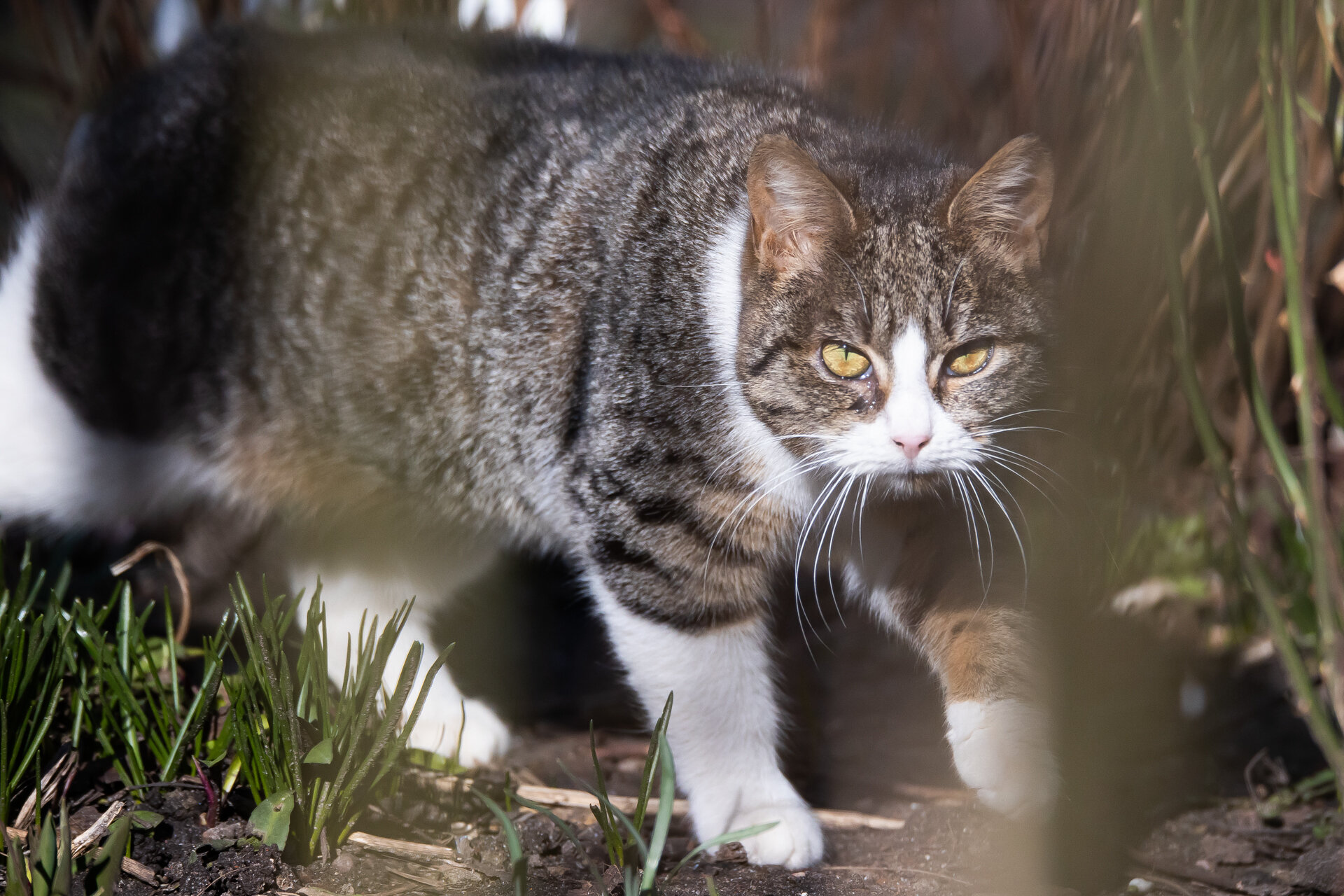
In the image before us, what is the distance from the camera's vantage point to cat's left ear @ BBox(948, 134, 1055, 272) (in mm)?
1755

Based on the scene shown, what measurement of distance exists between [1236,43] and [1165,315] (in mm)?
577

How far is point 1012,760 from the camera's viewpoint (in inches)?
71.9

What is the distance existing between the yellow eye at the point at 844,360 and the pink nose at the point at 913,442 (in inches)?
6.5

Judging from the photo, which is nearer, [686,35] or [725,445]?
[725,445]

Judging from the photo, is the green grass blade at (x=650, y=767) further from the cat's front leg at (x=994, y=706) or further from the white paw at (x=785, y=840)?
the cat's front leg at (x=994, y=706)

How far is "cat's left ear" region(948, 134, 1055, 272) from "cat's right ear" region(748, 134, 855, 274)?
0.20 meters

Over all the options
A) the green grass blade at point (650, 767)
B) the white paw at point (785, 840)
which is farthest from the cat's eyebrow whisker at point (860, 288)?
the white paw at point (785, 840)

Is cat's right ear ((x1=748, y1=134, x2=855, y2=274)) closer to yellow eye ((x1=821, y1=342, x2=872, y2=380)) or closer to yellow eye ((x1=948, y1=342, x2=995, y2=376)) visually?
yellow eye ((x1=821, y1=342, x2=872, y2=380))

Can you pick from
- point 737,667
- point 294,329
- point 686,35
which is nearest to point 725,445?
point 737,667

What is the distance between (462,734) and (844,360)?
3.98 ft

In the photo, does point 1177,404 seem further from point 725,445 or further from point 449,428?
point 449,428

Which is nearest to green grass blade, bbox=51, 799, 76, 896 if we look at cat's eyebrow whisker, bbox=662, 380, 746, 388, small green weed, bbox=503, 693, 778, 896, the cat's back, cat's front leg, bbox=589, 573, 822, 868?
small green weed, bbox=503, 693, 778, 896

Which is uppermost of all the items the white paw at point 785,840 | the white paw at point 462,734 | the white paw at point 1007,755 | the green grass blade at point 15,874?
the white paw at point 1007,755

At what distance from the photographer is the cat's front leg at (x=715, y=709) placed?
79.0 inches
